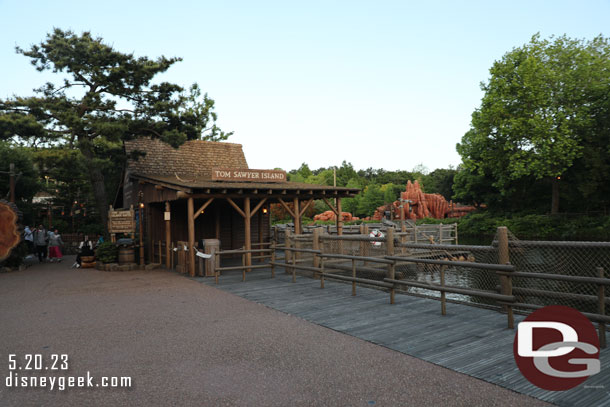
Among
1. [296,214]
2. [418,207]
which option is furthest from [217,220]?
[418,207]

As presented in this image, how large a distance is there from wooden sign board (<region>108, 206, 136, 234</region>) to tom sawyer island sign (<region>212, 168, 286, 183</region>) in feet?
12.9

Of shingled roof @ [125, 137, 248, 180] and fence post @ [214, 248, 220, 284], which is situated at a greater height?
shingled roof @ [125, 137, 248, 180]

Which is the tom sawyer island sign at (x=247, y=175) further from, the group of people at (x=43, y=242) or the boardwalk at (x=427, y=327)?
the group of people at (x=43, y=242)

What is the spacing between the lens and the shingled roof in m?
19.5

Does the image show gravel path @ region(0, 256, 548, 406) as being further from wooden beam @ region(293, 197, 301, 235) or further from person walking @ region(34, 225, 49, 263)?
person walking @ region(34, 225, 49, 263)

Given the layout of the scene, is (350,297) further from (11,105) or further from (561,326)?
(11,105)

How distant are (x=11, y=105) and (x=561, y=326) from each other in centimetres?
2221

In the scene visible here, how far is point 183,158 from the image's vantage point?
20750 mm

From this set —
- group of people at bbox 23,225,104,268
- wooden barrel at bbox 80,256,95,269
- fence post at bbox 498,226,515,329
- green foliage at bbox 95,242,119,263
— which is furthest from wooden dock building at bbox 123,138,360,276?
fence post at bbox 498,226,515,329

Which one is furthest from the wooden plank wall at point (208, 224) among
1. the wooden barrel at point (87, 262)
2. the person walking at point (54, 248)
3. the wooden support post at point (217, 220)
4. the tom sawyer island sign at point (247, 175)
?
the person walking at point (54, 248)

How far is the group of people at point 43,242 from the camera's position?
19.3 meters

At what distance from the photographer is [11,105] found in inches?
725

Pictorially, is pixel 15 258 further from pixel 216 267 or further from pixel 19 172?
pixel 19 172

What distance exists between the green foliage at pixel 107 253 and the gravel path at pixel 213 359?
250 inches
